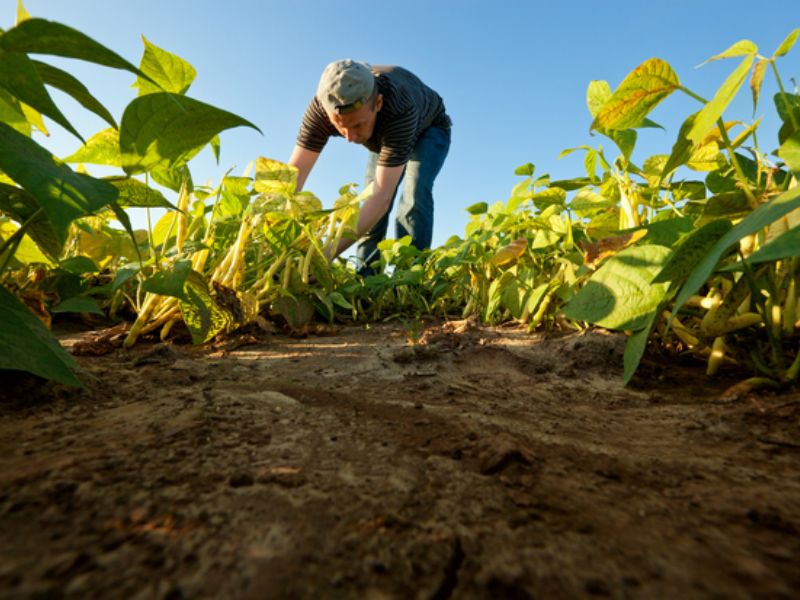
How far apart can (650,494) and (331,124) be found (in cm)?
301

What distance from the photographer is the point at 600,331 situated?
48.6 inches

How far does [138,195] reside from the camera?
0.88 metres

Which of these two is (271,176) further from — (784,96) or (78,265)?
(784,96)

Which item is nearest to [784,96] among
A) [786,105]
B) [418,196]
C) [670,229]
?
[786,105]

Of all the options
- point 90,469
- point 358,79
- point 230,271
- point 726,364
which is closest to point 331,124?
point 358,79

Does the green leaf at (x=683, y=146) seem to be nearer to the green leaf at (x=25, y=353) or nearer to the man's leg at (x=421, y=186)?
the green leaf at (x=25, y=353)

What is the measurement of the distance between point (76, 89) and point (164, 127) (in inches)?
5.1

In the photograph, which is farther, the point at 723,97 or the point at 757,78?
the point at 757,78

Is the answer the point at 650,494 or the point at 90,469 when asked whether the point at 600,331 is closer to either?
the point at 650,494

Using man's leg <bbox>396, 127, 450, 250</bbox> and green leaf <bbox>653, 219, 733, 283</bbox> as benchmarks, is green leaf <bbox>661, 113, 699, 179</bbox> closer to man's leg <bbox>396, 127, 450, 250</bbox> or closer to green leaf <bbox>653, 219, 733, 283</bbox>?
green leaf <bbox>653, 219, 733, 283</bbox>

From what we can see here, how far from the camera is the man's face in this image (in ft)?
8.89

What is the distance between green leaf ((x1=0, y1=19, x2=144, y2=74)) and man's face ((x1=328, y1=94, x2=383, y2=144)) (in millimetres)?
2285

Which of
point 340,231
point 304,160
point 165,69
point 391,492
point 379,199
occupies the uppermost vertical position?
point 304,160

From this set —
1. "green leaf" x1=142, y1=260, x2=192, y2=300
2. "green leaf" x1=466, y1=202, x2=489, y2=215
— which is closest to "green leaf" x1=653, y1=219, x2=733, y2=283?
"green leaf" x1=142, y1=260, x2=192, y2=300
